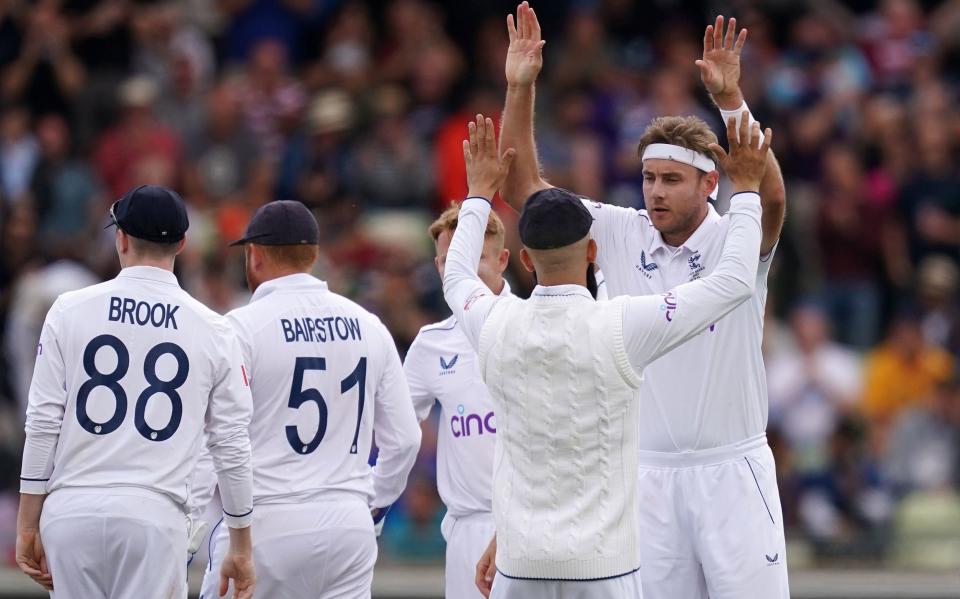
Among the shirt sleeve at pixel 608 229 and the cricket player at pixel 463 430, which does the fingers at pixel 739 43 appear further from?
the cricket player at pixel 463 430

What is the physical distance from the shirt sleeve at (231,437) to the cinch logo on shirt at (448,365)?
1.22 meters

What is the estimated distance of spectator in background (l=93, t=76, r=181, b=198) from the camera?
43.9 feet

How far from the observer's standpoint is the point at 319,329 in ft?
22.3

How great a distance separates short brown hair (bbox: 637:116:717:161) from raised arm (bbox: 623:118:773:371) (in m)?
0.68

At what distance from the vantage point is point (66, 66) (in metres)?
14.3

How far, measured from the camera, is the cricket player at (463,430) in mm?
7227

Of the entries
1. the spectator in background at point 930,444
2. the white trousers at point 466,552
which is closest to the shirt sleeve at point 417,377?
the white trousers at point 466,552

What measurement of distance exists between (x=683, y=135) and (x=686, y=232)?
40 centimetres

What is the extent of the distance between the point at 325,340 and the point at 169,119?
25.4 feet

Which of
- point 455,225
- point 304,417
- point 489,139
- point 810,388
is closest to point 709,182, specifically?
point 489,139

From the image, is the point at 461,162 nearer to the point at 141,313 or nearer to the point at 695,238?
the point at 695,238

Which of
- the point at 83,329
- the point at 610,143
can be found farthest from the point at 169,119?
Result: the point at 83,329

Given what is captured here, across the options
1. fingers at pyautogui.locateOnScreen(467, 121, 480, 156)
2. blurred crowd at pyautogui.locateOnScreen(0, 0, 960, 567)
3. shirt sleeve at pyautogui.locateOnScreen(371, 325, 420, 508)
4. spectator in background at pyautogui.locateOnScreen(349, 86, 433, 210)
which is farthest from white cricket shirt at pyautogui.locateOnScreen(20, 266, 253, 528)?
spectator in background at pyautogui.locateOnScreen(349, 86, 433, 210)

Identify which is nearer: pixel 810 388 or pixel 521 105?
pixel 521 105
